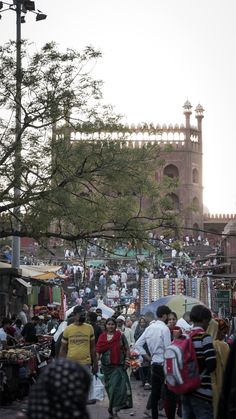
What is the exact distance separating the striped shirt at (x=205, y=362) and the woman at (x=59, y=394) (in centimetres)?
326

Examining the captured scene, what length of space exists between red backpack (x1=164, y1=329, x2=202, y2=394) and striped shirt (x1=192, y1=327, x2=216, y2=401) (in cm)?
11

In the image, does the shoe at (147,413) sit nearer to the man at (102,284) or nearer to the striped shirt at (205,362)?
the striped shirt at (205,362)

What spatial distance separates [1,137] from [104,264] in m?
27.7

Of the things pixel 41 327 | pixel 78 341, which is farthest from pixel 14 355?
pixel 41 327

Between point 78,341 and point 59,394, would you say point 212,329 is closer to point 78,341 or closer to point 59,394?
point 78,341

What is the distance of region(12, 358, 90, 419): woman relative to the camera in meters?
3.11

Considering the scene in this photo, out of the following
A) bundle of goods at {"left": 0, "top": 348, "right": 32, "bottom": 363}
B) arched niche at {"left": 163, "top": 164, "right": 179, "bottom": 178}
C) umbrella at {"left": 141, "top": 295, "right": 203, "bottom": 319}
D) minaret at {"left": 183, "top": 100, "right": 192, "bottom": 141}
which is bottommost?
bundle of goods at {"left": 0, "top": 348, "right": 32, "bottom": 363}

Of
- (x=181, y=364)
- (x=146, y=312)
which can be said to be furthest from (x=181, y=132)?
(x=181, y=364)

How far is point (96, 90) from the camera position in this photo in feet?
46.8

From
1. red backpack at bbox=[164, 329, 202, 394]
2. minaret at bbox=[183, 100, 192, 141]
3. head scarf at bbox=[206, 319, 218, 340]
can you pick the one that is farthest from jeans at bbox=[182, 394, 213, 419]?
minaret at bbox=[183, 100, 192, 141]

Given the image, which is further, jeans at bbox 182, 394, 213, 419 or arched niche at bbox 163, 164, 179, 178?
arched niche at bbox 163, 164, 179, 178

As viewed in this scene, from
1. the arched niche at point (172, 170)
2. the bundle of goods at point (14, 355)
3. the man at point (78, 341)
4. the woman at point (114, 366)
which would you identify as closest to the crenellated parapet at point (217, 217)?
the arched niche at point (172, 170)

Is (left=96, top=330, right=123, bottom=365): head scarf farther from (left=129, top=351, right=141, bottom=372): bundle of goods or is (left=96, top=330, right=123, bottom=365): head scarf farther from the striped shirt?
(left=129, top=351, right=141, bottom=372): bundle of goods

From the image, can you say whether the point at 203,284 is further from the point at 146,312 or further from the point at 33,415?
the point at 33,415
